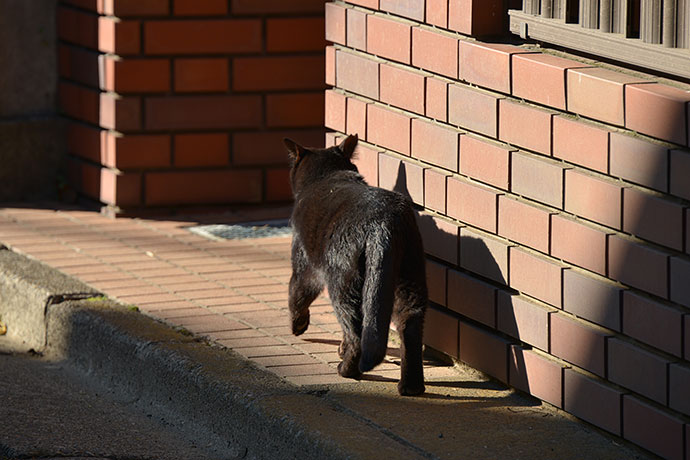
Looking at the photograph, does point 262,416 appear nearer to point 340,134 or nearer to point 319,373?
point 319,373

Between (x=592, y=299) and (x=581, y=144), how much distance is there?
48 centimetres

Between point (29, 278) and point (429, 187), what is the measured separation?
2.16m

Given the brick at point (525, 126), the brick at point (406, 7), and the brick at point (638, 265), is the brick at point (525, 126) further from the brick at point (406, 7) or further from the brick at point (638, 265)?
the brick at point (406, 7)

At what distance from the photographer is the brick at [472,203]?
4.46m

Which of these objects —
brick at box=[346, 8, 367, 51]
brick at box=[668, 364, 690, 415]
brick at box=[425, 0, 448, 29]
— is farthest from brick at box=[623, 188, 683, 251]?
brick at box=[346, 8, 367, 51]

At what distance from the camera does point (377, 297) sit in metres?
4.15

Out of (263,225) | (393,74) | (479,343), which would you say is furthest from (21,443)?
(263,225)

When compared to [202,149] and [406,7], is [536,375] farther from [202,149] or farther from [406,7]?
[202,149]

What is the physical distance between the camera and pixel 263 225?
24.2 feet

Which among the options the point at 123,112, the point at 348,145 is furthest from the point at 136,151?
the point at 348,145

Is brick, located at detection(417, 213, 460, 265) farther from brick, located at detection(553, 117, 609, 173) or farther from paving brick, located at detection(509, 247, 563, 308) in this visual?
brick, located at detection(553, 117, 609, 173)

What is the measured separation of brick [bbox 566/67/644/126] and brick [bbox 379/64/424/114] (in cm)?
95

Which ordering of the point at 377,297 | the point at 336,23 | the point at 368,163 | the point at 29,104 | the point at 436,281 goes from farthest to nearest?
1. the point at 29,104
2. the point at 336,23
3. the point at 368,163
4. the point at 436,281
5. the point at 377,297

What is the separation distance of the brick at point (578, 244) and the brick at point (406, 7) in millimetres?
1136
